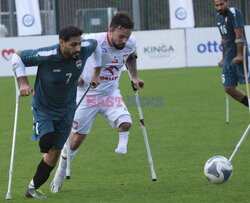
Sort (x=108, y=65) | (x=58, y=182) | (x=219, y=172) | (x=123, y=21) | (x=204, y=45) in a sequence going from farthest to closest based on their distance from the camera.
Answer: (x=204, y=45)
(x=108, y=65)
(x=123, y=21)
(x=58, y=182)
(x=219, y=172)

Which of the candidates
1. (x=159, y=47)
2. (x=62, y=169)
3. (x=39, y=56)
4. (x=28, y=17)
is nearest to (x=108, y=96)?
(x=62, y=169)

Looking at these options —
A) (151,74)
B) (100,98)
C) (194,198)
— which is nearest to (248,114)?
(100,98)

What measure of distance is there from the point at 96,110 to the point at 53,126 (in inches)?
51.4

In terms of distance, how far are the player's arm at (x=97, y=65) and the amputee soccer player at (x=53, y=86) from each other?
217 mm

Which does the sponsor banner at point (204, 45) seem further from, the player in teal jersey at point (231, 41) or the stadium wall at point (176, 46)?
the player in teal jersey at point (231, 41)

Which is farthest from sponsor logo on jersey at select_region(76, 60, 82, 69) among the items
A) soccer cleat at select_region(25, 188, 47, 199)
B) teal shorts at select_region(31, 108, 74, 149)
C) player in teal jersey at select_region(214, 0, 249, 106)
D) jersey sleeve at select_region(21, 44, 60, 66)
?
player in teal jersey at select_region(214, 0, 249, 106)

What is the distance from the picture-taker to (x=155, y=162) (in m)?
8.70

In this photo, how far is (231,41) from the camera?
1070 cm

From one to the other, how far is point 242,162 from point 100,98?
2154 millimetres

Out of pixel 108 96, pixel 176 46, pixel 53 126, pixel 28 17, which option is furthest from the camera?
pixel 28 17

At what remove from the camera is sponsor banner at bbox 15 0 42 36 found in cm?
2341

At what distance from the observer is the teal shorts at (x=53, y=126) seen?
649 centimetres

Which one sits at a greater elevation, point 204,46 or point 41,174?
point 41,174

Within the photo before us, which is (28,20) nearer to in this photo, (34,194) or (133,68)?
(133,68)
